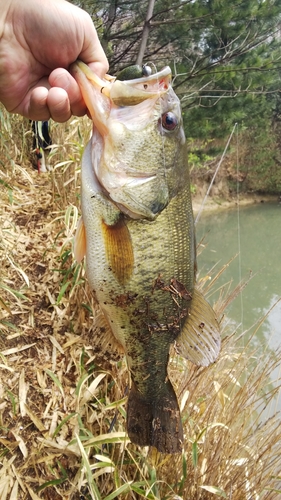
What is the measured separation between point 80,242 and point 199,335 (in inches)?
22.0

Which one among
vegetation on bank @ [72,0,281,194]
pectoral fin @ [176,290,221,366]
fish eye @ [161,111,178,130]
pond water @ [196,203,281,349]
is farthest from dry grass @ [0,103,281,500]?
vegetation on bank @ [72,0,281,194]

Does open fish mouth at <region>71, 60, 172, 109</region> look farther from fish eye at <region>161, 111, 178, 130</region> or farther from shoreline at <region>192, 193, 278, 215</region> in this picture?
shoreline at <region>192, 193, 278, 215</region>

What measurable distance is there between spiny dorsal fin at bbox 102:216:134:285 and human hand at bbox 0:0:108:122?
1.62ft

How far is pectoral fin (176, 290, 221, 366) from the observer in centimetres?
149

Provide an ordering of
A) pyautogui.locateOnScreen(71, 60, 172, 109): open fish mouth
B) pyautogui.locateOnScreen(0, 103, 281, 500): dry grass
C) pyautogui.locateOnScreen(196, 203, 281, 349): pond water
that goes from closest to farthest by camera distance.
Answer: pyautogui.locateOnScreen(71, 60, 172, 109): open fish mouth
pyautogui.locateOnScreen(0, 103, 281, 500): dry grass
pyautogui.locateOnScreen(196, 203, 281, 349): pond water

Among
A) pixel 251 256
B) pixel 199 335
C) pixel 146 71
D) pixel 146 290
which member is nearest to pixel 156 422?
pixel 199 335

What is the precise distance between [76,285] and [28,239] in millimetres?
592

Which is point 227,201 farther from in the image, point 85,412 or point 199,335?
point 199,335

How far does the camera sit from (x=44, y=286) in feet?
8.27

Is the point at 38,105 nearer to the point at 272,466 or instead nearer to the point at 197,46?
the point at 272,466

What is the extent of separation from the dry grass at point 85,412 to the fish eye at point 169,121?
856 mm

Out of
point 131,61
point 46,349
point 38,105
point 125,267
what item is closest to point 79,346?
point 46,349

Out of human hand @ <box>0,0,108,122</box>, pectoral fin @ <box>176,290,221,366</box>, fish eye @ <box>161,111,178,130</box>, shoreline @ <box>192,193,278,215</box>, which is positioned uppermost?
human hand @ <box>0,0,108,122</box>

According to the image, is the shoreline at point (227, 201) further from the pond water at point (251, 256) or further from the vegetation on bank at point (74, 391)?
the vegetation on bank at point (74, 391)
